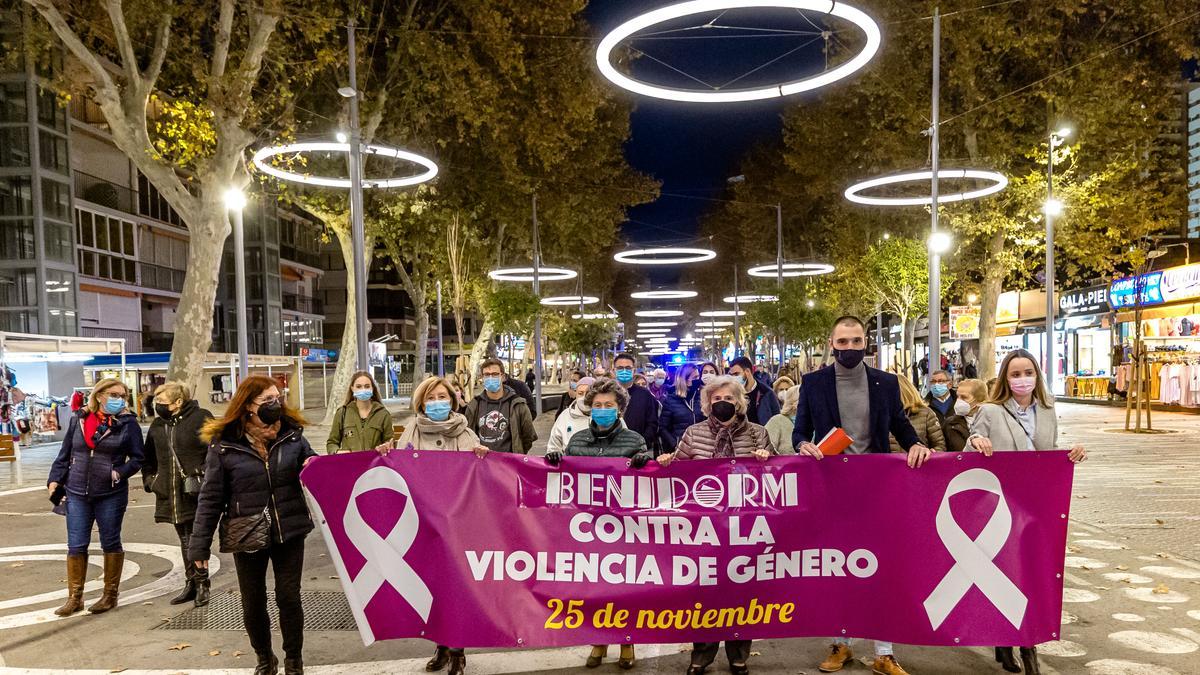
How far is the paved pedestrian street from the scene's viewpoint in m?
5.32

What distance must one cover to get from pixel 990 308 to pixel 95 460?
26.8 m

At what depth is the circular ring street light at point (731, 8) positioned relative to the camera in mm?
11180

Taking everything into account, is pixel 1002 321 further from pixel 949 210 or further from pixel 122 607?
pixel 122 607

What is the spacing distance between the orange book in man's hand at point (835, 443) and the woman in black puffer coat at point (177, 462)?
202 inches

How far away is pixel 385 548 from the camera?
5062 millimetres

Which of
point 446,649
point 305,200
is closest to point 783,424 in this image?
point 446,649

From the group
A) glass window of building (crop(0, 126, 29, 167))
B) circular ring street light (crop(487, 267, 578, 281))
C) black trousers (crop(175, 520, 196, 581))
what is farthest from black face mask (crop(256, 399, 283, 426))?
glass window of building (crop(0, 126, 29, 167))

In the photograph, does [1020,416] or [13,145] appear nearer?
[1020,416]

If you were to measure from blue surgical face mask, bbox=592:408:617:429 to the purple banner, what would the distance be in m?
0.49

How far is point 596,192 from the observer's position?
3519cm

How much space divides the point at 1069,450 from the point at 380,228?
2275cm

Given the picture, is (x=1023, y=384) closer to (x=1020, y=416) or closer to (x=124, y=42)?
(x=1020, y=416)

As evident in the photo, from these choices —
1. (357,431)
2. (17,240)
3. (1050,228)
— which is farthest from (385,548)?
(17,240)

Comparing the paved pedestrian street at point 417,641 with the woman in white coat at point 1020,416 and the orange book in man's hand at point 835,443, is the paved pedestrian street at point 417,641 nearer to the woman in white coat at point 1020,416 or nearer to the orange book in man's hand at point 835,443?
the woman in white coat at point 1020,416
